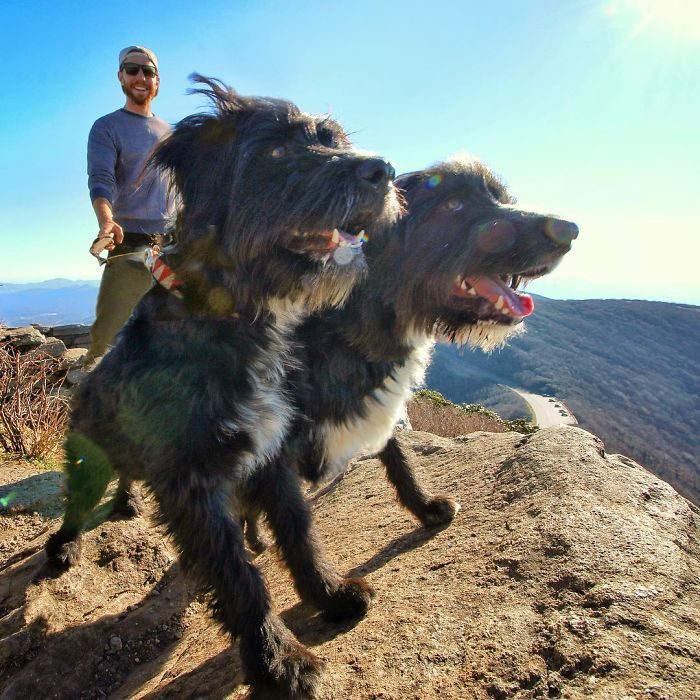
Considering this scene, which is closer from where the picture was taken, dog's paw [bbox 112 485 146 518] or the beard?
dog's paw [bbox 112 485 146 518]

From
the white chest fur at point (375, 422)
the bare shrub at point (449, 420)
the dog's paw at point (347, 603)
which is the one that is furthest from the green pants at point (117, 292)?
the bare shrub at point (449, 420)

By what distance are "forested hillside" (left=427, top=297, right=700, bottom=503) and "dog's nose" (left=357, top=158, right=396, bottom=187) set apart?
33770 mm

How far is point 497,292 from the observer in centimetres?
320

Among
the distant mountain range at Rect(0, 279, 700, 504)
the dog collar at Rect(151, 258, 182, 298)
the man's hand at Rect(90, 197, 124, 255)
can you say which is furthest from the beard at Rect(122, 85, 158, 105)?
the distant mountain range at Rect(0, 279, 700, 504)

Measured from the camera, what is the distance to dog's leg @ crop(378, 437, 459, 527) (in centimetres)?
342

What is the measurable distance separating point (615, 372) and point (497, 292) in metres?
58.4

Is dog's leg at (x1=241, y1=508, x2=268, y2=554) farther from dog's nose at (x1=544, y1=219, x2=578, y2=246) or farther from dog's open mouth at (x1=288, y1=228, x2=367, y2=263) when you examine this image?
dog's nose at (x1=544, y1=219, x2=578, y2=246)

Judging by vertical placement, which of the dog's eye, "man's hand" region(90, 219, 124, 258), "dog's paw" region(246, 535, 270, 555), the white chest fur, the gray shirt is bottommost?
"dog's paw" region(246, 535, 270, 555)

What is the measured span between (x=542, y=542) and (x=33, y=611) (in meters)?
3.05

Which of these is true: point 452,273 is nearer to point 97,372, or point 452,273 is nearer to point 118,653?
point 97,372

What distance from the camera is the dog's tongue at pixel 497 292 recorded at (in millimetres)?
3160

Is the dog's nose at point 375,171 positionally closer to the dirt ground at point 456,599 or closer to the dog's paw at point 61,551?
the dirt ground at point 456,599

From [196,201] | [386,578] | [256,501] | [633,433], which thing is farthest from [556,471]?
[633,433]

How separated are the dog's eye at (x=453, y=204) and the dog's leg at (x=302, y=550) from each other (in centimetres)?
193
